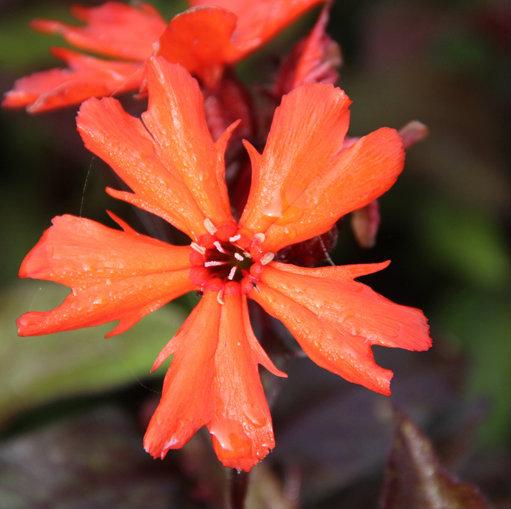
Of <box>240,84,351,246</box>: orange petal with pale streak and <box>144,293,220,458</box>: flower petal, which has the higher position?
<box>240,84,351,246</box>: orange petal with pale streak

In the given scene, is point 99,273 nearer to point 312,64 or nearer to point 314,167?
point 314,167

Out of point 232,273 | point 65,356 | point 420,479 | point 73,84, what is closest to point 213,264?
point 232,273

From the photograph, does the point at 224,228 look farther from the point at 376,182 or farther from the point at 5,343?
the point at 5,343

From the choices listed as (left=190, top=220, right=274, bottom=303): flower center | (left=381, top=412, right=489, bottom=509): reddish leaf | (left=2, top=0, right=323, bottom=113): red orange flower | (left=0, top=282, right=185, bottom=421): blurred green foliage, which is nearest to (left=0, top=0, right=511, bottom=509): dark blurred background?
(left=0, top=282, right=185, bottom=421): blurred green foliage

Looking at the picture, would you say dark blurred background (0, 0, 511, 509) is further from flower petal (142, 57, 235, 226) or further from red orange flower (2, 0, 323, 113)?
flower petal (142, 57, 235, 226)

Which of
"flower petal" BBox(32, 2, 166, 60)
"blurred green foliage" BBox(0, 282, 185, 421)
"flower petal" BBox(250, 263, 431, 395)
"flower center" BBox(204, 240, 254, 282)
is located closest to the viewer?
"flower petal" BBox(250, 263, 431, 395)

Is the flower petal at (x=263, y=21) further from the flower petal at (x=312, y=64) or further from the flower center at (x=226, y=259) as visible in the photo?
the flower center at (x=226, y=259)

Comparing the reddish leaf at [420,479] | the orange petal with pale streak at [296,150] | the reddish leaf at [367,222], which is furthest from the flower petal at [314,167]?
the reddish leaf at [420,479]

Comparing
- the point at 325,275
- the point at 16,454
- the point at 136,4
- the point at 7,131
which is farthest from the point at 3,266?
the point at 325,275
